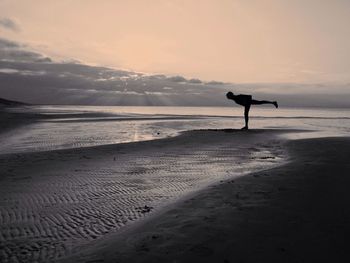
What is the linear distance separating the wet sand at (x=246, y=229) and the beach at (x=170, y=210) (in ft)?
0.05

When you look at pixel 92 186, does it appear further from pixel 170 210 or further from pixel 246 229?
pixel 246 229

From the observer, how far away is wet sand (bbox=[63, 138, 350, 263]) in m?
5.08

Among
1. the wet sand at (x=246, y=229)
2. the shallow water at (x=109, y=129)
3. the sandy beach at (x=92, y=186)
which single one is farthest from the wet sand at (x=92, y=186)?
the shallow water at (x=109, y=129)

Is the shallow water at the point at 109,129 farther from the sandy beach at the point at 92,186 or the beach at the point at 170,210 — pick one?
the beach at the point at 170,210

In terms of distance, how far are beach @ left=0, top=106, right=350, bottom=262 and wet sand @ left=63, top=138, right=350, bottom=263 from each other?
17 mm

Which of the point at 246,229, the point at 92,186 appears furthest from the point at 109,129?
the point at 246,229

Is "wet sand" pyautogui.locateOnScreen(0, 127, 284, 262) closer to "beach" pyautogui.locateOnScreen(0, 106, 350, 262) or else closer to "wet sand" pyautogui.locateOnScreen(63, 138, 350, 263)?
"beach" pyautogui.locateOnScreen(0, 106, 350, 262)

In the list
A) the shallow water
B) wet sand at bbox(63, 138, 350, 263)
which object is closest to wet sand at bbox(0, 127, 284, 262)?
wet sand at bbox(63, 138, 350, 263)

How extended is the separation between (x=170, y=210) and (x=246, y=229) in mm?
1953

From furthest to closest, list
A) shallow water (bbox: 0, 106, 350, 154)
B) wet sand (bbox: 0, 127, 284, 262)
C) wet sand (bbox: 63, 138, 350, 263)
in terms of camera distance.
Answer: shallow water (bbox: 0, 106, 350, 154)
wet sand (bbox: 0, 127, 284, 262)
wet sand (bbox: 63, 138, 350, 263)

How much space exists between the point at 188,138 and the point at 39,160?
1118 centimetres

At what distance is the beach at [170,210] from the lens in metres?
5.28

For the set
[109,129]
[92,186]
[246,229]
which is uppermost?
[109,129]

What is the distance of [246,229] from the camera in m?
6.01
